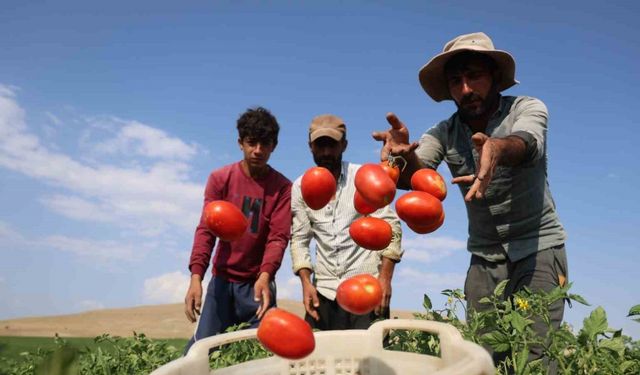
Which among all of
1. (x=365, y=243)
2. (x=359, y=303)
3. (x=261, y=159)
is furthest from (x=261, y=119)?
(x=359, y=303)

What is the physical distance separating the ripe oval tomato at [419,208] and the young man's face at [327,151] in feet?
5.24

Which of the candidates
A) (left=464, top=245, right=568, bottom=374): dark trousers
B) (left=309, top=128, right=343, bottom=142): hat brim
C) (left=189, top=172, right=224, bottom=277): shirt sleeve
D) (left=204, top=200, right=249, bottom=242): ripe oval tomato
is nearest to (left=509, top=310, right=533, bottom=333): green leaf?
(left=464, top=245, right=568, bottom=374): dark trousers

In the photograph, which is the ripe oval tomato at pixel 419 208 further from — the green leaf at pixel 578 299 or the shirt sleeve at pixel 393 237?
the shirt sleeve at pixel 393 237

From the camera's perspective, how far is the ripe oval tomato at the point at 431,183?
8.63 ft

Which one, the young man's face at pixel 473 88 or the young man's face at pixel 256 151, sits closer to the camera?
the young man's face at pixel 473 88

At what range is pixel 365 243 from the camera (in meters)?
2.60

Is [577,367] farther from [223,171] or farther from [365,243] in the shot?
[223,171]

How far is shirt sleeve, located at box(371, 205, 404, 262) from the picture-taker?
3.83 metres

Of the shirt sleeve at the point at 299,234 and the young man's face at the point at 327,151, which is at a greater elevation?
the young man's face at the point at 327,151

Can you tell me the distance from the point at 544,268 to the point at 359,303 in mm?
1402

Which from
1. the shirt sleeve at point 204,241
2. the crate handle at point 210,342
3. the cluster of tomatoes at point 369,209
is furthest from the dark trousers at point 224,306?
the crate handle at point 210,342

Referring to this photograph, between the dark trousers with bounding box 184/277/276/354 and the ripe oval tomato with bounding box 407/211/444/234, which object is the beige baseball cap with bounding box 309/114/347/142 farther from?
the ripe oval tomato with bounding box 407/211/444/234

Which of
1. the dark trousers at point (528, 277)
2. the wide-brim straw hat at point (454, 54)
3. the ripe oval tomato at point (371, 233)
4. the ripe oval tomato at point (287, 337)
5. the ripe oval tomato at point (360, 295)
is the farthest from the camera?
the wide-brim straw hat at point (454, 54)

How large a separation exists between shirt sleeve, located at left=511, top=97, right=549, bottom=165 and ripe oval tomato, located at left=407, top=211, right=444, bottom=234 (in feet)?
1.84
